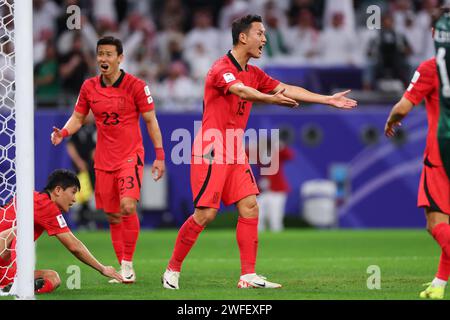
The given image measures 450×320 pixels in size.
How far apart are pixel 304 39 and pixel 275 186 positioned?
3594 millimetres

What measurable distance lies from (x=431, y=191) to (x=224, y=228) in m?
11.7

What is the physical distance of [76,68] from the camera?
68.6 ft

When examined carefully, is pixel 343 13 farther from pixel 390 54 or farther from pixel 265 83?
pixel 265 83

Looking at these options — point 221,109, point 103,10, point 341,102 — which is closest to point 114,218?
point 221,109

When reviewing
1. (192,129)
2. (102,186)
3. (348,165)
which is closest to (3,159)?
(102,186)

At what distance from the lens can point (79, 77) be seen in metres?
20.9

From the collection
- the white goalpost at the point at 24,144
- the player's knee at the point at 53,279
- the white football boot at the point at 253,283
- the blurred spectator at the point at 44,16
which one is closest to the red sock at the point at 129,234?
the player's knee at the point at 53,279

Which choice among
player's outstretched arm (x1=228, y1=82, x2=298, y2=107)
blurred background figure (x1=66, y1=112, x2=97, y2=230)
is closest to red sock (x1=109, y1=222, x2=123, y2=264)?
player's outstretched arm (x1=228, y1=82, x2=298, y2=107)

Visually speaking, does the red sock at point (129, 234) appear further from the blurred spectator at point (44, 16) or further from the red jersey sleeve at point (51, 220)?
the blurred spectator at point (44, 16)

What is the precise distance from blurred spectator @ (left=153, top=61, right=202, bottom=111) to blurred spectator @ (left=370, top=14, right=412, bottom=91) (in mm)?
3490

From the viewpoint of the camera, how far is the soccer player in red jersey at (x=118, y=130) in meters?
11.4

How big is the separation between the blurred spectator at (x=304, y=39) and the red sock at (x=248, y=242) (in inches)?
459
